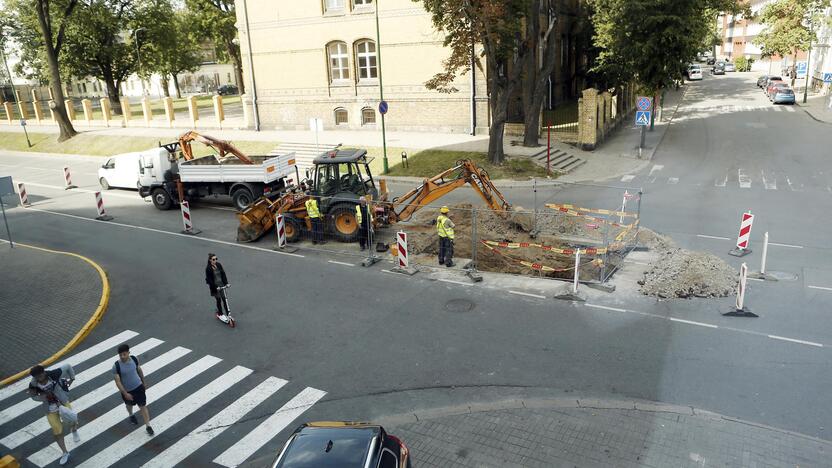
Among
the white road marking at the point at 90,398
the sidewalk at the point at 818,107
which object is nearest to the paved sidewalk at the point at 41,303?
the white road marking at the point at 90,398

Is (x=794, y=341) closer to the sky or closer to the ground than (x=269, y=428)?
closer to the sky

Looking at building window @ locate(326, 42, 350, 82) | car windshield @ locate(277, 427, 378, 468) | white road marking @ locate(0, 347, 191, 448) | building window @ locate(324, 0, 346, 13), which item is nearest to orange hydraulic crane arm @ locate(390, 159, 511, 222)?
white road marking @ locate(0, 347, 191, 448)

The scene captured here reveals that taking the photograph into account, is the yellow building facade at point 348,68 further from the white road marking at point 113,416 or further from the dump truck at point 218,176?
the white road marking at point 113,416

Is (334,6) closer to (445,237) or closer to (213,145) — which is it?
(213,145)

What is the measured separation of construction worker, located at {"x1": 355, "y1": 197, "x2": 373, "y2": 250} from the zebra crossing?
617cm

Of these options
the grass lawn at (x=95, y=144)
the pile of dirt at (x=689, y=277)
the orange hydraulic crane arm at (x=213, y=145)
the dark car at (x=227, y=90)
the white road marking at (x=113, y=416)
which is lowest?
the white road marking at (x=113, y=416)

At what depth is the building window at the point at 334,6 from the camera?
3597 cm

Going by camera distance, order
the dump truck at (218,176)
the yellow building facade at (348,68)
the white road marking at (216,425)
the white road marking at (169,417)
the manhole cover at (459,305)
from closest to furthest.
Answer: the white road marking at (216,425) → the white road marking at (169,417) → the manhole cover at (459,305) → the dump truck at (218,176) → the yellow building facade at (348,68)

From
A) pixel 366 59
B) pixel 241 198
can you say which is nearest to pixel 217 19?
pixel 366 59

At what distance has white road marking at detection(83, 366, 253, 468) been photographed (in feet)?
27.9

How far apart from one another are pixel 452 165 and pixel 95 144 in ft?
99.2

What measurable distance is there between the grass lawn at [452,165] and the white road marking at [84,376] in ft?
57.2

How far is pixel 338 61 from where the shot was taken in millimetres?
37156

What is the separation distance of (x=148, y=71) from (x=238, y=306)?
192ft
